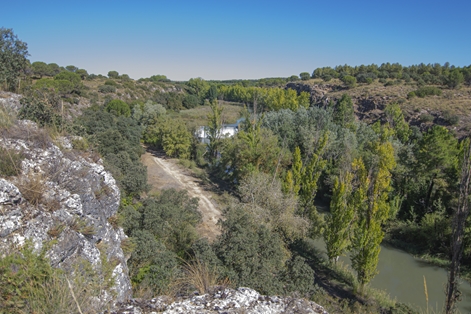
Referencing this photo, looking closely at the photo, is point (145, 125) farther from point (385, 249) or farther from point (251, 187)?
point (385, 249)

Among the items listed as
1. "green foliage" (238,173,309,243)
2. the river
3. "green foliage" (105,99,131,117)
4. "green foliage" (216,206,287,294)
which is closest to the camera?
"green foliage" (216,206,287,294)

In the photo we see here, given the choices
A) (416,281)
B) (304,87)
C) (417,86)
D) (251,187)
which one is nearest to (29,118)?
(251,187)

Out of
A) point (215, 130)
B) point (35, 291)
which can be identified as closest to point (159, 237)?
point (35, 291)

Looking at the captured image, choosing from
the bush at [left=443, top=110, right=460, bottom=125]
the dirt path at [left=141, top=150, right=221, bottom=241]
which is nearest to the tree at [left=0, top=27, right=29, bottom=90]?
the dirt path at [left=141, top=150, right=221, bottom=241]

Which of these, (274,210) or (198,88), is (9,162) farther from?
(198,88)

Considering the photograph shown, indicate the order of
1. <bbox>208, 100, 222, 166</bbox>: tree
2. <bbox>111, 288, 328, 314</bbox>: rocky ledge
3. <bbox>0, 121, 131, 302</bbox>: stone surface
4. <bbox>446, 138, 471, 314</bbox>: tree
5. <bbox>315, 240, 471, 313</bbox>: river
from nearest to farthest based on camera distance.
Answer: <bbox>111, 288, 328, 314</bbox>: rocky ledge < <bbox>0, 121, 131, 302</bbox>: stone surface < <bbox>446, 138, 471, 314</bbox>: tree < <bbox>315, 240, 471, 313</bbox>: river < <bbox>208, 100, 222, 166</bbox>: tree

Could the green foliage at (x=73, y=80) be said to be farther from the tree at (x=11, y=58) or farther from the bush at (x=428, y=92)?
the bush at (x=428, y=92)

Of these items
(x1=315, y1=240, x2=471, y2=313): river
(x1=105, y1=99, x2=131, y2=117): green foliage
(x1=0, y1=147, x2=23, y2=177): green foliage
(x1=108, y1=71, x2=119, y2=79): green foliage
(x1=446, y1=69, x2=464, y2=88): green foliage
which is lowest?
(x1=315, y1=240, x2=471, y2=313): river

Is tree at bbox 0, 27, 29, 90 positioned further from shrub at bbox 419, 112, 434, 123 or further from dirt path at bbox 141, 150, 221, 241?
shrub at bbox 419, 112, 434, 123
